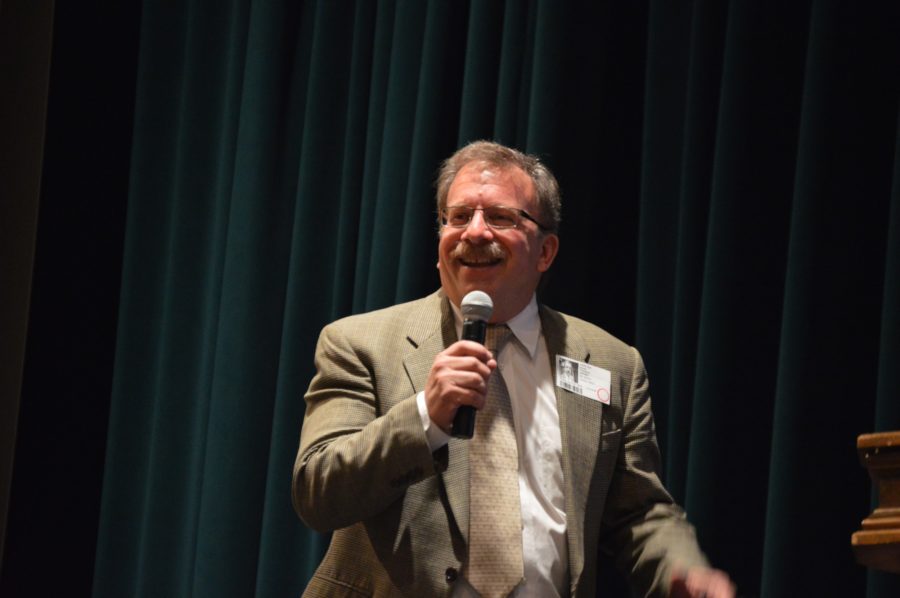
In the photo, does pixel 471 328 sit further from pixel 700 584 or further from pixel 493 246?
pixel 700 584

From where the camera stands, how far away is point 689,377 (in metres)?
2.94

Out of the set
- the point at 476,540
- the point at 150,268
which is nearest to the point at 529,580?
the point at 476,540

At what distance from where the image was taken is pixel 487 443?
238 cm

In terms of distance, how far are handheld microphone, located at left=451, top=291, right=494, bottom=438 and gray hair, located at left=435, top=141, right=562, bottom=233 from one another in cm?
55

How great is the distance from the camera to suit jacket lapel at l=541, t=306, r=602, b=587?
2.33 metres

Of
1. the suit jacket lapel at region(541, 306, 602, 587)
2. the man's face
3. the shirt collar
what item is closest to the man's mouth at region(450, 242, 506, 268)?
the man's face

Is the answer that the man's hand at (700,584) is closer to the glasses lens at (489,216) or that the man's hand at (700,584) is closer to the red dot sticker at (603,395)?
the red dot sticker at (603,395)

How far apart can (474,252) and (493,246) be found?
0.05 meters

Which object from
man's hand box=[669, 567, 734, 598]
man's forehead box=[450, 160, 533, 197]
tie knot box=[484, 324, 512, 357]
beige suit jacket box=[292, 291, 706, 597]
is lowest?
man's hand box=[669, 567, 734, 598]

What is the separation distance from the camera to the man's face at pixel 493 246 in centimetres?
251

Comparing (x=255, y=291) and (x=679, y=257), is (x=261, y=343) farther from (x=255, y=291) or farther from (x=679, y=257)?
(x=679, y=257)

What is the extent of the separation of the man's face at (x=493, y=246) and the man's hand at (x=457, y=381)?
428 millimetres

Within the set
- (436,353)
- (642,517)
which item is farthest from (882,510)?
(436,353)

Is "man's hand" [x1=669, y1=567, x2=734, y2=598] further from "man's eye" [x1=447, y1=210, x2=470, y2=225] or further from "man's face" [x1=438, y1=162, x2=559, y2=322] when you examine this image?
"man's eye" [x1=447, y1=210, x2=470, y2=225]
